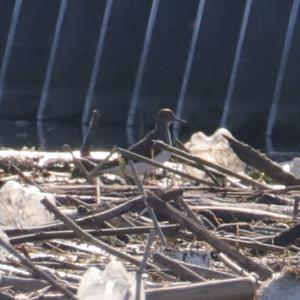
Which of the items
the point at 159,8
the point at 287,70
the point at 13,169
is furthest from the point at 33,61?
the point at 13,169

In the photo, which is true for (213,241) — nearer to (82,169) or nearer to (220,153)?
(82,169)

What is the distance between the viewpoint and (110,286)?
13.2 feet

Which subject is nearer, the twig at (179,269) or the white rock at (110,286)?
the white rock at (110,286)

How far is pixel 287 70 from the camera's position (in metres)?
20.4

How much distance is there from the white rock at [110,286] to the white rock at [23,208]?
2.24m

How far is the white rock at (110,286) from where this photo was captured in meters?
4.03

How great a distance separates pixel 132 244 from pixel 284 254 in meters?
0.71

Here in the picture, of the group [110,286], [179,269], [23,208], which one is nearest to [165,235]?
[179,269]

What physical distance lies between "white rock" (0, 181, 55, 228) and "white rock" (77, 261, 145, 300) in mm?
2244

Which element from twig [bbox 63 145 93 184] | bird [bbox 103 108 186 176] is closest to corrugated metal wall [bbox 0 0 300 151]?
bird [bbox 103 108 186 176]

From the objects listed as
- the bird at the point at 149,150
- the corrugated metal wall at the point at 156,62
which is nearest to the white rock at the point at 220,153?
the bird at the point at 149,150

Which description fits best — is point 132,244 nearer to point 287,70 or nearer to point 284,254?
point 284,254

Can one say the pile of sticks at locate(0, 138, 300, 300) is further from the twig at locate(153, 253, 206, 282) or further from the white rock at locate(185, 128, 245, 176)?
the white rock at locate(185, 128, 245, 176)

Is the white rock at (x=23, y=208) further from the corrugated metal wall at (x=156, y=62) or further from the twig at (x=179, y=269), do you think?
the corrugated metal wall at (x=156, y=62)
